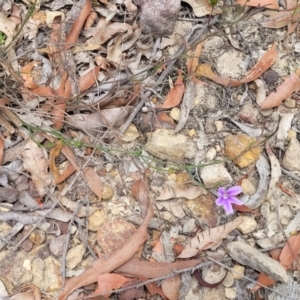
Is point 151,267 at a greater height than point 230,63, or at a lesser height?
lesser

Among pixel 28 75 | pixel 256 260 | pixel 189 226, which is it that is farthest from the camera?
pixel 28 75

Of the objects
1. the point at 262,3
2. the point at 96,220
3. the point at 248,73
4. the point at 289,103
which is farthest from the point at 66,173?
the point at 262,3

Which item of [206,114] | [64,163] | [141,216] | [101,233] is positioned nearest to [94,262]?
[101,233]

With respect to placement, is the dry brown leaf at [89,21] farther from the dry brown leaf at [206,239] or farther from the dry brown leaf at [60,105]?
the dry brown leaf at [206,239]

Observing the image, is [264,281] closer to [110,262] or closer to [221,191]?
[221,191]

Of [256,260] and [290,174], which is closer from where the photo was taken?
[256,260]

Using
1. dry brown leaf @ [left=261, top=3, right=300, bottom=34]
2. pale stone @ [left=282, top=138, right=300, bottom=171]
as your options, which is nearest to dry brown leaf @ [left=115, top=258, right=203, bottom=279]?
pale stone @ [left=282, top=138, right=300, bottom=171]

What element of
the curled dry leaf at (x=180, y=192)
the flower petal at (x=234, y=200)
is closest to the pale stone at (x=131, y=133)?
the curled dry leaf at (x=180, y=192)
